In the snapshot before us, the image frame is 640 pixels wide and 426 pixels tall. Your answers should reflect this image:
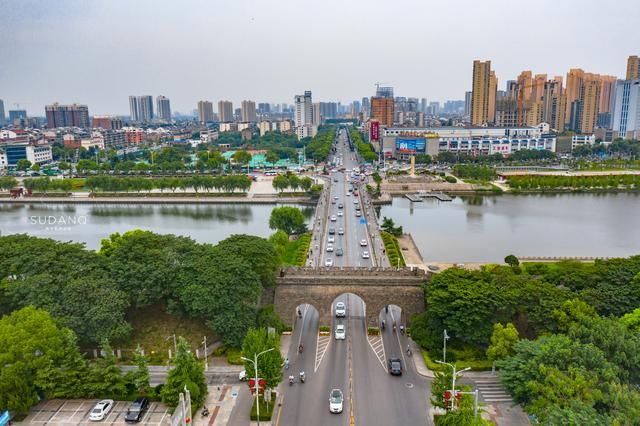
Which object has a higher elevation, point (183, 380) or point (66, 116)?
point (66, 116)

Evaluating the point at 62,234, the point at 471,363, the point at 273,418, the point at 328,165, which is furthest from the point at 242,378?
the point at 328,165

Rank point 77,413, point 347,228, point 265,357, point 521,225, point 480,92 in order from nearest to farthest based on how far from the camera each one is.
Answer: point 265,357
point 77,413
point 347,228
point 521,225
point 480,92

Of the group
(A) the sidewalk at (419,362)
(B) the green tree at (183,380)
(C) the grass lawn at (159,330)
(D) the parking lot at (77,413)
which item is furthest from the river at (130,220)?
(B) the green tree at (183,380)

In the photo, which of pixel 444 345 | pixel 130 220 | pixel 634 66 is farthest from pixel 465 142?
pixel 444 345

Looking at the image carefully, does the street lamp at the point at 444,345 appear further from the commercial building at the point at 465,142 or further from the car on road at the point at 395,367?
the commercial building at the point at 465,142

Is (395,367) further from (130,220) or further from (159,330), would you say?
(130,220)

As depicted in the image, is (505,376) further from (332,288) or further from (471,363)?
(332,288)

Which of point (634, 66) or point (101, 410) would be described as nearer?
point (101, 410)
